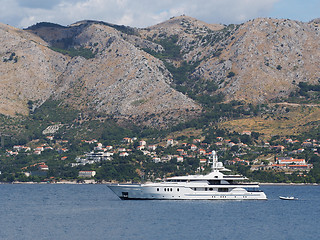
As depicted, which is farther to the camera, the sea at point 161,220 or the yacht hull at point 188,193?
the yacht hull at point 188,193

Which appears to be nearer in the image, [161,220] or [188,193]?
[161,220]

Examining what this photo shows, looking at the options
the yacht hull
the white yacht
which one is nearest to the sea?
the yacht hull

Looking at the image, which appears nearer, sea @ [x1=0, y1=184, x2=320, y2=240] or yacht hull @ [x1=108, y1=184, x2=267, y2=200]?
sea @ [x1=0, y1=184, x2=320, y2=240]

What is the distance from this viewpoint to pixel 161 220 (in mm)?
116312

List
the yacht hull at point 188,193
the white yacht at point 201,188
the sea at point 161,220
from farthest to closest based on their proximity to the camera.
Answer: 1. the yacht hull at point 188,193
2. the white yacht at point 201,188
3. the sea at point 161,220

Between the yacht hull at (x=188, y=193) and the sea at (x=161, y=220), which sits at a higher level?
the yacht hull at (x=188, y=193)

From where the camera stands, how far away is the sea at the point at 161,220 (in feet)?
333

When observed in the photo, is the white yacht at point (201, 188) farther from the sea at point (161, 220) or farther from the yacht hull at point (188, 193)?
the sea at point (161, 220)

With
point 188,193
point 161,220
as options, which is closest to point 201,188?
point 188,193

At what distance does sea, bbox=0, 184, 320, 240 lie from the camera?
333ft

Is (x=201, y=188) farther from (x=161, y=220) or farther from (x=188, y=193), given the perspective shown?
(x=161, y=220)

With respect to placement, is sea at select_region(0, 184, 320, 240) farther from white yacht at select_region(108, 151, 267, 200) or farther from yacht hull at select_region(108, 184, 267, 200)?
white yacht at select_region(108, 151, 267, 200)

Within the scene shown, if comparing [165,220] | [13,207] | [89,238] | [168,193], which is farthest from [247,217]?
[13,207]

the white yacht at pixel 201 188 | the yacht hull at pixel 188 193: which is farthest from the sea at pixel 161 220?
the white yacht at pixel 201 188
